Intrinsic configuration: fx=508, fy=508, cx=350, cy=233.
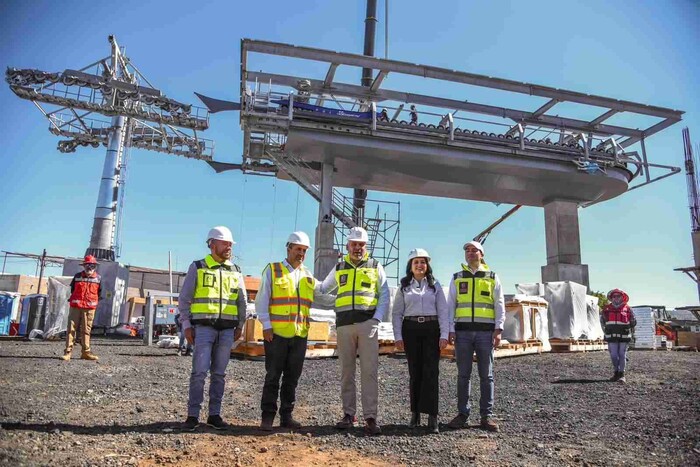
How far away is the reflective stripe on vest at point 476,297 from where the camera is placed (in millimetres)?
5391

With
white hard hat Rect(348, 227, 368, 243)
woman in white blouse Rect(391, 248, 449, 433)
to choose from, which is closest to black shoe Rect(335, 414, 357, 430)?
woman in white blouse Rect(391, 248, 449, 433)

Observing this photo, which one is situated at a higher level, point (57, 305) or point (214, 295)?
point (57, 305)

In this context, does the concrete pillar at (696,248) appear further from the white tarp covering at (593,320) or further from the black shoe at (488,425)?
the black shoe at (488,425)

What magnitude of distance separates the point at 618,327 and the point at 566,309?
584cm

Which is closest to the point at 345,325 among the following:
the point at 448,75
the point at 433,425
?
the point at 433,425

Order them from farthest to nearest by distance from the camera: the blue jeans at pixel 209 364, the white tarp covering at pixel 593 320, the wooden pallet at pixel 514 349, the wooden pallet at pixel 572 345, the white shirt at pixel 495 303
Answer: the white tarp covering at pixel 593 320 < the wooden pallet at pixel 572 345 < the wooden pallet at pixel 514 349 < the white shirt at pixel 495 303 < the blue jeans at pixel 209 364

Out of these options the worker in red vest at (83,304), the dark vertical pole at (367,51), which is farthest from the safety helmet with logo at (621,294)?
the dark vertical pole at (367,51)

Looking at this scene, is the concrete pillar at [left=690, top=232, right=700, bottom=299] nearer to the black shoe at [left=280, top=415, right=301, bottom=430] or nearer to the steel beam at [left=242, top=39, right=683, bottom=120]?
the steel beam at [left=242, top=39, right=683, bottom=120]

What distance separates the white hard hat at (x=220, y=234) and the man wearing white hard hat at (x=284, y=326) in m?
0.52

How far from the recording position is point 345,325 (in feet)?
16.4

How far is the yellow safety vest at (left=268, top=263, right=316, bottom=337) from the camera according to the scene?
16.2 feet

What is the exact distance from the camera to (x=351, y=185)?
919 inches

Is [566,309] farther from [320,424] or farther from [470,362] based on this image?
[320,424]

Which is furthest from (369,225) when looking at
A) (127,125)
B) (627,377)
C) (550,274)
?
(127,125)
